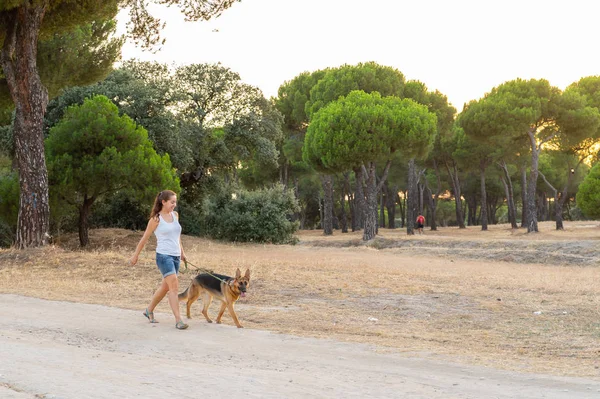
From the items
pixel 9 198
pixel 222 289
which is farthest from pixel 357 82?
pixel 222 289

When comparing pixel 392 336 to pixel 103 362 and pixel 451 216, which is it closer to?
pixel 103 362

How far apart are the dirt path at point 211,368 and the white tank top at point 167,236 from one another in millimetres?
1118

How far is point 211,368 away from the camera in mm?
7180

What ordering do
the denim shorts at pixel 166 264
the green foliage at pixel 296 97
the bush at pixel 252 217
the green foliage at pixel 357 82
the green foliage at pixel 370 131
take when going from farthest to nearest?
the green foliage at pixel 296 97 → the green foliage at pixel 357 82 → the green foliage at pixel 370 131 → the bush at pixel 252 217 → the denim shorts at pixel 166 264

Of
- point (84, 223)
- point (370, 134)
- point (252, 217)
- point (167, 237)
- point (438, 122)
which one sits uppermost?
point (438, 122)

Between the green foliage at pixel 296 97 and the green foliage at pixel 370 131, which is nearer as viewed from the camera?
the green foliage at pixel 370 131

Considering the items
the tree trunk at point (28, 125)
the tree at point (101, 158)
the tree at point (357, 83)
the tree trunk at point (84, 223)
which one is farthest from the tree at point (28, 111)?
the tree at point (357, 83)

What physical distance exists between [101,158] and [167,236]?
16490mm

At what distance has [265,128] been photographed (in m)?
38.2

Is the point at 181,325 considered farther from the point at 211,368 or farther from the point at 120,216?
the point at 120,216

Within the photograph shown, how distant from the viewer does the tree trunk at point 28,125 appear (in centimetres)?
2014

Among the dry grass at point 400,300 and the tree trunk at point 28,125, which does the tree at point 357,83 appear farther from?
the tree trunk at point 28,125

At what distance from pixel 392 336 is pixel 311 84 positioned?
147 ft

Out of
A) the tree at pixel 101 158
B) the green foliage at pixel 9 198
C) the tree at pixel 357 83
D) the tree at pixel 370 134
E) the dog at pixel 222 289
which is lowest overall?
the dog at pixel 222 289
